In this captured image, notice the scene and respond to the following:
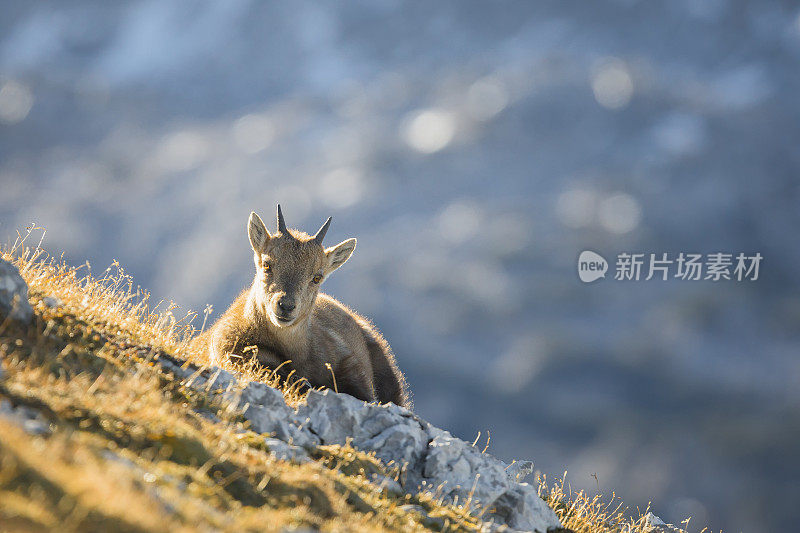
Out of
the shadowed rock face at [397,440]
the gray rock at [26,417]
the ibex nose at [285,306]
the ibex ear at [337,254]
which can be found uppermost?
the ibex ear at [337,254]

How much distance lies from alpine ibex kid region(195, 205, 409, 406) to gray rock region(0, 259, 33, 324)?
4723 millimetres

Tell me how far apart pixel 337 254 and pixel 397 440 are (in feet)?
18.0

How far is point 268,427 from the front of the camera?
10.5 m

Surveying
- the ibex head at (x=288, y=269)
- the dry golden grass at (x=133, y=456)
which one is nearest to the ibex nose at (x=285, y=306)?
the ibex head at (x=288, y=269)

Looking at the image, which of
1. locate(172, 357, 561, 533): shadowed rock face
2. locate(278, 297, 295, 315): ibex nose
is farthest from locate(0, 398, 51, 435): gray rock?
locate(278, 297, 295, 315): ibex nose

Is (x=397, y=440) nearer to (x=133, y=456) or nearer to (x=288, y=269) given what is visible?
(x=288, y=269)

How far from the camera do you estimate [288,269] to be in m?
14.9

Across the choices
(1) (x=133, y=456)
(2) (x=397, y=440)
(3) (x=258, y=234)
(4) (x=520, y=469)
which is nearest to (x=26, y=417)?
(1) (x=133, y=456)

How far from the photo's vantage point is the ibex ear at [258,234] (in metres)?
15.6

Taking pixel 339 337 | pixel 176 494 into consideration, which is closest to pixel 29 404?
pixel 176 494

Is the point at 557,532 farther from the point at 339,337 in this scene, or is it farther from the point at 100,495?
the point at 100,495

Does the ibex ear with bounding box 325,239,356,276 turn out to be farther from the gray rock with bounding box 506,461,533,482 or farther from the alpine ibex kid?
the gray rock with bounding box 506,461,533,482

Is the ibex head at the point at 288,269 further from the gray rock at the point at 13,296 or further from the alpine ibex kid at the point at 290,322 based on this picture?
the gray rock at the point at 13,296

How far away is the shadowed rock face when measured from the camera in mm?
10812
